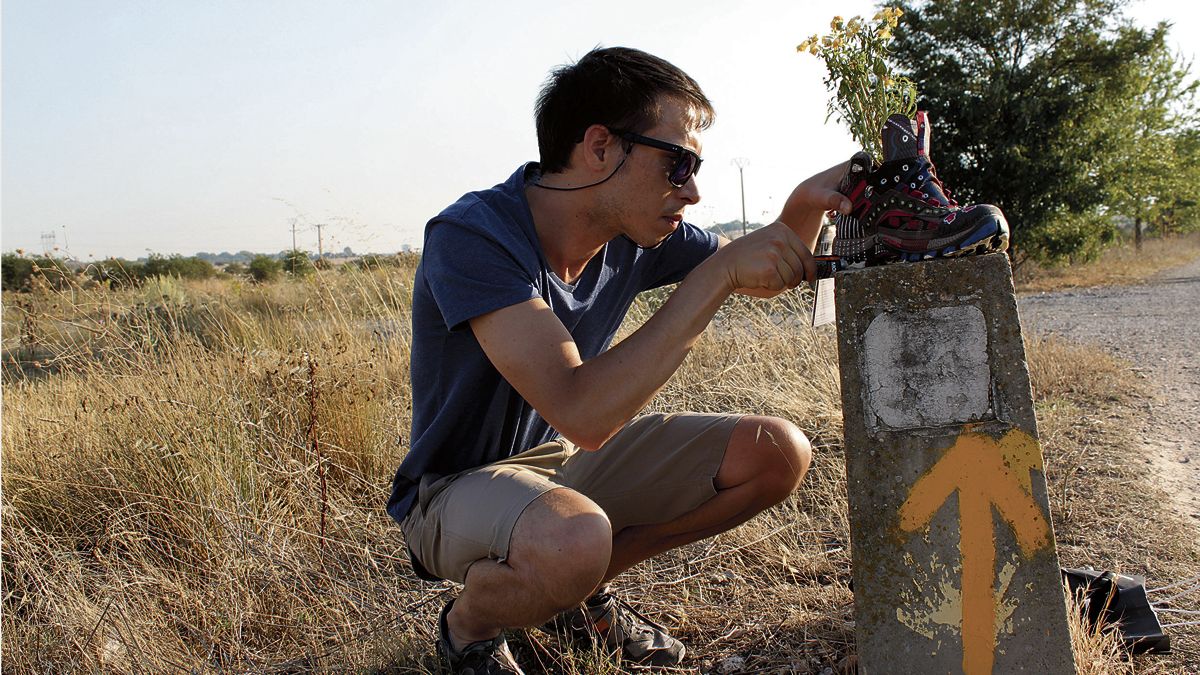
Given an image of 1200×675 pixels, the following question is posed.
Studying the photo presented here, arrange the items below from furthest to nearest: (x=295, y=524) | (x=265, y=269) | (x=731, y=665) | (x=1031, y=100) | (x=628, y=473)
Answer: (x=265, y=269)
(x=1031, y=100)
(x=295, y=524)
(x=628, y=473)
(x=731, y=665)

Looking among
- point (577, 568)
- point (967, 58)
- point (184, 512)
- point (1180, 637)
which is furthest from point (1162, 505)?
point (967, 58)

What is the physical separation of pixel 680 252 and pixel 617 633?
1177mm

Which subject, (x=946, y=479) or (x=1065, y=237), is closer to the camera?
(x=946, y=479)

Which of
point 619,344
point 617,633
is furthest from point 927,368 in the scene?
point 617,633

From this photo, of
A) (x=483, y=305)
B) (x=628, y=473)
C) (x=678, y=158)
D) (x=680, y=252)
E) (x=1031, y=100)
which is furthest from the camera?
(x=1031, y=100)

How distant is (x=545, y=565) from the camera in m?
1.98

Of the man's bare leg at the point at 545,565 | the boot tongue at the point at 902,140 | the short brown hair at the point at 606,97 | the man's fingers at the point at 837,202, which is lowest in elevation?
the man's bare leg at the point at 545,565

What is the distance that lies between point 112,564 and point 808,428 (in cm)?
310

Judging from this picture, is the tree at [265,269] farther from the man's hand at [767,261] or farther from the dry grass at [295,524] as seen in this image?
the man's hand at [767,261]

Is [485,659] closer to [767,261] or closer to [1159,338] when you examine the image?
[767,261]

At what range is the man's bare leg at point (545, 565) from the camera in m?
1.98

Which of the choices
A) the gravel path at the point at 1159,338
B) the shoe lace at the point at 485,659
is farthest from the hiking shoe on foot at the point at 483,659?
the gravel path at the point at 1159,338

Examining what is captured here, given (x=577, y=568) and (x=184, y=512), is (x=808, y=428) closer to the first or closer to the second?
(x=577, y=568)

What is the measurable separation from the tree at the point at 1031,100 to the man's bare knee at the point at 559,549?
45.0ft
